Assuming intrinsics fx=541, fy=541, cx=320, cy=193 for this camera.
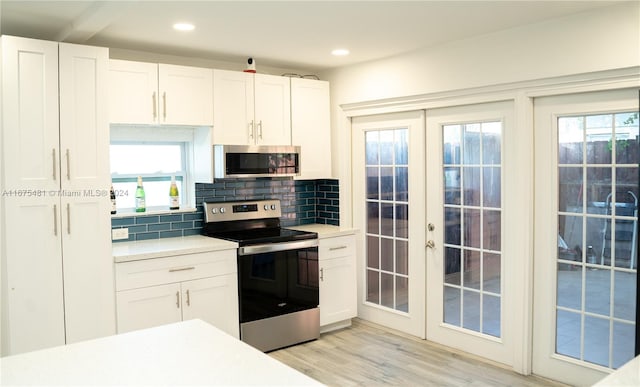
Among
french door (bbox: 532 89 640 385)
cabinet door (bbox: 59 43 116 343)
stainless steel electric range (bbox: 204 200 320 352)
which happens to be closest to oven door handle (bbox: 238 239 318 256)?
stainless steel electric range (bbox: 204 200 320 352)

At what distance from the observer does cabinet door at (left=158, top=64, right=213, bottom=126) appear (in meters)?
3.98

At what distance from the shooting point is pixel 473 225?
4.09 metres

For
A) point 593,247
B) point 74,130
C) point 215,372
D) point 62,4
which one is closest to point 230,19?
point 62,4

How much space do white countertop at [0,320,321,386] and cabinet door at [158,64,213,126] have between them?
2385 millimetres

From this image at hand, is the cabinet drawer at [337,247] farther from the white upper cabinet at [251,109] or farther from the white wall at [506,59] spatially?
the white upper cabinet at [251,109]

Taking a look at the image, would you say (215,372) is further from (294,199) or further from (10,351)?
(294,199)

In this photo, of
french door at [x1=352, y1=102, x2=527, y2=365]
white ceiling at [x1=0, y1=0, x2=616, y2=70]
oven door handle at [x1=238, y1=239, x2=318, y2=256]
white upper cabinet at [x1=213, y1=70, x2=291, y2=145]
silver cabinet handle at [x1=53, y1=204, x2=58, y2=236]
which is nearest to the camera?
white ceiling at [x1=0, y1=0, x2=616, y2=70]

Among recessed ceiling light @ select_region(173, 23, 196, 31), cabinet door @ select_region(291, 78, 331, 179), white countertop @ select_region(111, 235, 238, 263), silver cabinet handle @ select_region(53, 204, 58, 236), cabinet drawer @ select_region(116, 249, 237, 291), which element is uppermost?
recessed ceiling light @ select_region(173, 23, 196, 31)

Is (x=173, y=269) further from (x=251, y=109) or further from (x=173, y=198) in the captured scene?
(x=251, y=109)

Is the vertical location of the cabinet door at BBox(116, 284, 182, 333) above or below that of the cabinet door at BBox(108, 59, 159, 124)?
below

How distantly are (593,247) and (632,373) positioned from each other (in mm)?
2131

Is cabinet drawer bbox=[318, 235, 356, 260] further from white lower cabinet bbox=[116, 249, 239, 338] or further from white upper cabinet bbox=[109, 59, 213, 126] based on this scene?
white upper cabinet bbox=[109, 59, 213, 126]

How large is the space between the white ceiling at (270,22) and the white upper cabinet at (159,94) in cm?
20

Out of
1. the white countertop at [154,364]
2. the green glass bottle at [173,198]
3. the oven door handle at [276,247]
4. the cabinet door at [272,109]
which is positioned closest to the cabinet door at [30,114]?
the green glass bottle at [173,198]
